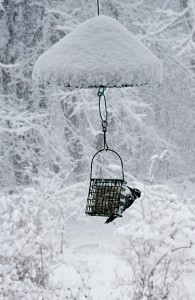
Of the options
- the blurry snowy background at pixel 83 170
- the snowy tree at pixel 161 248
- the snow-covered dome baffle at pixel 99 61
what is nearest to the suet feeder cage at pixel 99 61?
the snow-covered dome baffle at pixel 99 61

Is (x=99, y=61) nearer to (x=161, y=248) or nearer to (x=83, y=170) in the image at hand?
(x=161, y=248)

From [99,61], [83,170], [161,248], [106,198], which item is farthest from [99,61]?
[83,170]

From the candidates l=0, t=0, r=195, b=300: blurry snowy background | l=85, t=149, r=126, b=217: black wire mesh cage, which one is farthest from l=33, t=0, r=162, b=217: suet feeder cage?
l=85, t=149, r=126, b=217: black wire mesh cage

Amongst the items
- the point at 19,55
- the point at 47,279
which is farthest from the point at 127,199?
the point at 19,55

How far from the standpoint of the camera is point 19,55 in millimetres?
13094

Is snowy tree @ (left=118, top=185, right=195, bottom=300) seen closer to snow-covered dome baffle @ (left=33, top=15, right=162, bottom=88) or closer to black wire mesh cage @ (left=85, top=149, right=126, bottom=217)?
black wire mesh cage @ (left=85, top=149, right=126, bottom=217)

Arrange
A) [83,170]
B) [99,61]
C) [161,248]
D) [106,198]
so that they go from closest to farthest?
[99,61] < [106,198] < [161,248] < [83,170]

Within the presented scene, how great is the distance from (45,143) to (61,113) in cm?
133

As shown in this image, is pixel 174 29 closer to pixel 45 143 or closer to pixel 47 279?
pixel 45 143

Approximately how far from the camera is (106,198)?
162 inches

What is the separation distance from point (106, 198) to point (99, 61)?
1.53m

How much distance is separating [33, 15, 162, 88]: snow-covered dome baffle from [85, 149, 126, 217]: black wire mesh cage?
1.22m

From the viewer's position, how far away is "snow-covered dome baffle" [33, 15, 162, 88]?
9.63 feet

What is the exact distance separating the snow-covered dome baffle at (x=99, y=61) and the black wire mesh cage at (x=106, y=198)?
1.22 m
